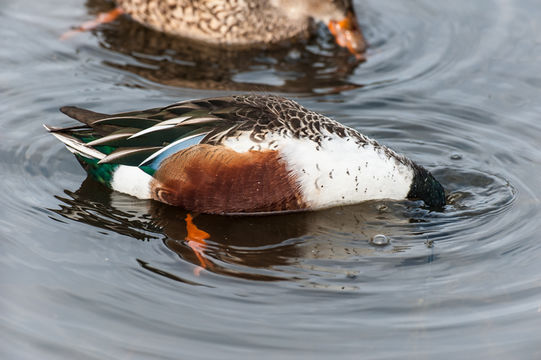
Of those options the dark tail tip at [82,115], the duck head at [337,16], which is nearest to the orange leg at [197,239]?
the dark tail tip at [82,115]

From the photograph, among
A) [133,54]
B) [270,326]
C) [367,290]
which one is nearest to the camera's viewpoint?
[270,326]

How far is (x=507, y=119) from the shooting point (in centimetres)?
670

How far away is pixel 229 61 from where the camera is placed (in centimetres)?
793

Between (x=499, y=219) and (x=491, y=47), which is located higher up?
(x=491, y=47)

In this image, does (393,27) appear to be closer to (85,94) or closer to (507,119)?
(507,119)

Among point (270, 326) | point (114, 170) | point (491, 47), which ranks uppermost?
point (491, 47)

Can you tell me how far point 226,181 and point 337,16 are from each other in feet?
12.1

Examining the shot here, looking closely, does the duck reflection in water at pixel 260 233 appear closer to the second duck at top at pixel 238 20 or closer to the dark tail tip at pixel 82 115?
the dark tail tip at pixel 82 115

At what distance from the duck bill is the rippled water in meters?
0.12

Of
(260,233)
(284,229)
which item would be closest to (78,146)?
(260,233)

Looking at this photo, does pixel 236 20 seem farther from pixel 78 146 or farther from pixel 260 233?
pixel 260 233

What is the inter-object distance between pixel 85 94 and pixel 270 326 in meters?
3.40

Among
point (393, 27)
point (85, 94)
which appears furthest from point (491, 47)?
point (85, 94)

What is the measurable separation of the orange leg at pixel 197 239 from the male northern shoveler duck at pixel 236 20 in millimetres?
3362
